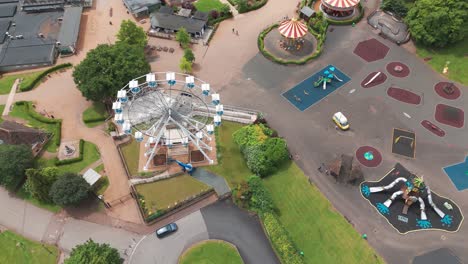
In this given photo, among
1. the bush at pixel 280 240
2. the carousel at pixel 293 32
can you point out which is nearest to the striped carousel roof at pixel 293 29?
the carousel at pixel 293 32

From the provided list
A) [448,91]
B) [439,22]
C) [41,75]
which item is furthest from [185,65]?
[439,22]

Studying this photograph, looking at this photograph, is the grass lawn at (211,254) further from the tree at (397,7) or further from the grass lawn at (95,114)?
the tree at (397,7)

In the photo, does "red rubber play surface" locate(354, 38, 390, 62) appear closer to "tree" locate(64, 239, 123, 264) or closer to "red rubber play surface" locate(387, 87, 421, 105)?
"red rubber play surface" locate(387, 87, 421, 105)

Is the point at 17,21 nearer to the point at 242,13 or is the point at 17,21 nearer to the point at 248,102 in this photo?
the point at 242,13

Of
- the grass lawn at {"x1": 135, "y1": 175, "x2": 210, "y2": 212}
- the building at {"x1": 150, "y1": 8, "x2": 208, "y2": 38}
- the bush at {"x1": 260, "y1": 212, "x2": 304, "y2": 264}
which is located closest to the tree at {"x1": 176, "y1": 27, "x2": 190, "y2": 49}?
the building at {"x1": 150, "y1": 8, "x2": 208, "y2": 38}

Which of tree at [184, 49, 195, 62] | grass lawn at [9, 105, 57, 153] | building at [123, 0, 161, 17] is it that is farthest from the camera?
building at [123, 0, 161, 17]

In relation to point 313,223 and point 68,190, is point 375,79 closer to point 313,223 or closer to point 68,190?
point 313,223
